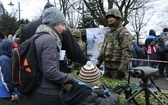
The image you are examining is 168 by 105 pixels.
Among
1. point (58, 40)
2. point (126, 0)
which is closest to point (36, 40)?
point (58, 40)

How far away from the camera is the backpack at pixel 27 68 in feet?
7.02

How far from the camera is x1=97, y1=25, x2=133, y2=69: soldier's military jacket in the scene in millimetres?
3840

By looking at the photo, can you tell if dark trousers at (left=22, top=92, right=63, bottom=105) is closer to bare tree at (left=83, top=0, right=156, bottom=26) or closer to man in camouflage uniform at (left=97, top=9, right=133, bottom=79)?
man in camouflage uniform at (left=97, top=9, right=133, bottom=79)

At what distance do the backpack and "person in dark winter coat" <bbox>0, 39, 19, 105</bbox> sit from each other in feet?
5.05

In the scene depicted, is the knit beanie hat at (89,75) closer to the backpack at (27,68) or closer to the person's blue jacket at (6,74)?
the backpack at (27,68)

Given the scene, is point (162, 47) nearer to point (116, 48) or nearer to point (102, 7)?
point (116, 48)

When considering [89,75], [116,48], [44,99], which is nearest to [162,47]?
[116,48]

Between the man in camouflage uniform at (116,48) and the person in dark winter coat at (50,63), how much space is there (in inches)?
70.1

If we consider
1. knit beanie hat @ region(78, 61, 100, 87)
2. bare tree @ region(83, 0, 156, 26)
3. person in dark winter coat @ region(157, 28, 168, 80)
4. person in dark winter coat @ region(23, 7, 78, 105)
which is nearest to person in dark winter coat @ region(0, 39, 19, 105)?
person in dark winter coat @ region(23, 7, 78, 105)

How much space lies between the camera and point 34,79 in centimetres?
213

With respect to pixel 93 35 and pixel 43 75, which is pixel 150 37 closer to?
pixel 93 35

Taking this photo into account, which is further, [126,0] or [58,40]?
[126,0]

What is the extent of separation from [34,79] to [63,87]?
0.28 meters

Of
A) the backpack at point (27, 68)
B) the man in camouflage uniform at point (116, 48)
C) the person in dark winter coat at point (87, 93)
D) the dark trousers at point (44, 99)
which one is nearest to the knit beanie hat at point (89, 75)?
the person in dark winter coat at point (87, 93)
